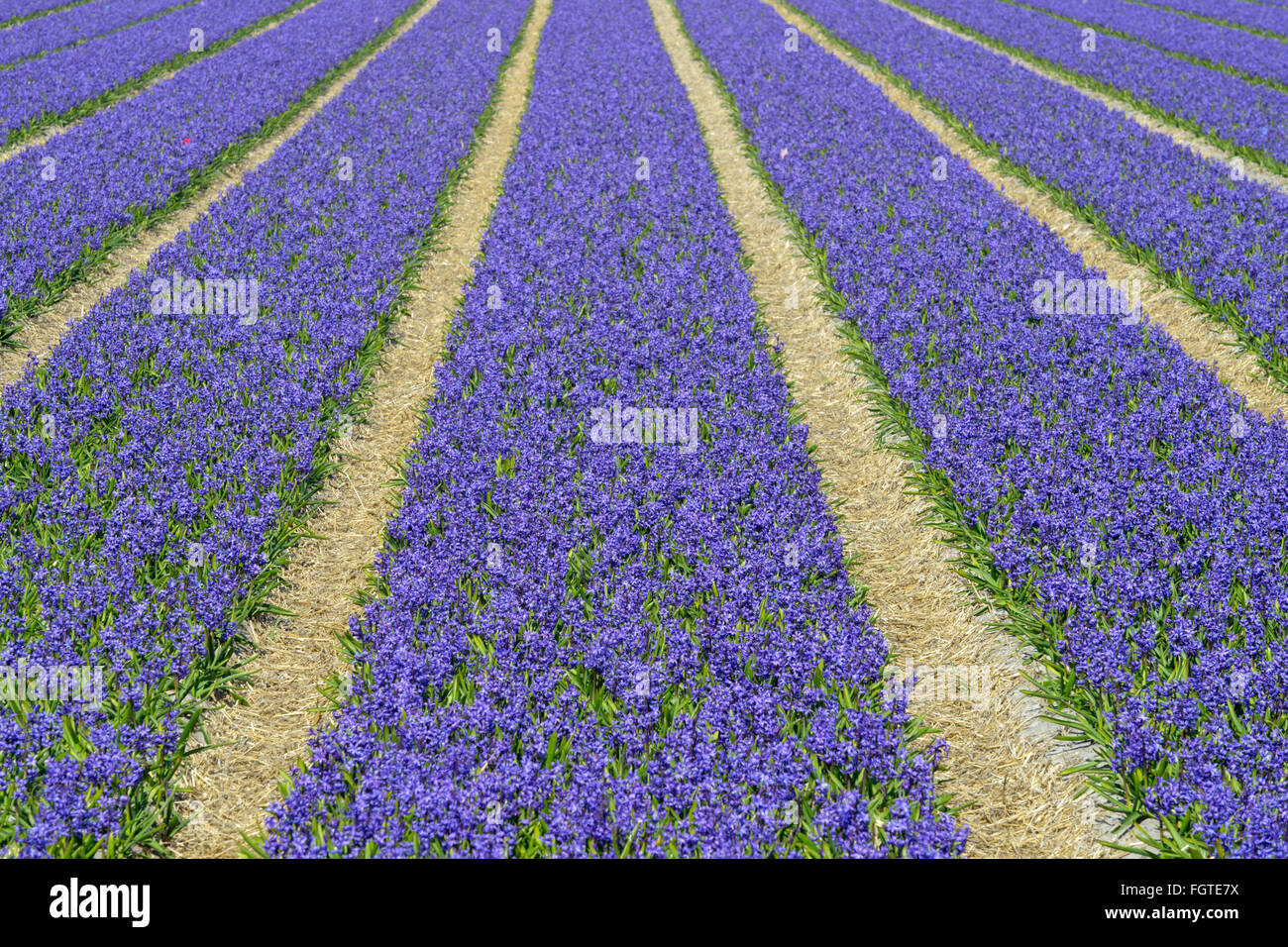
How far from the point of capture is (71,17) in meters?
29.3

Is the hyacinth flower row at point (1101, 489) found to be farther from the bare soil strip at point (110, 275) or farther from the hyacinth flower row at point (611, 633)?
the bare soil strip at point (110, 275)

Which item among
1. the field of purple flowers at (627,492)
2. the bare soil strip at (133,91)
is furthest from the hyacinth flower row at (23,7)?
the field of purple flowers at (627,492)

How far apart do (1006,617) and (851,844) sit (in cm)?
263

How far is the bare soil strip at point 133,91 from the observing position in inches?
677

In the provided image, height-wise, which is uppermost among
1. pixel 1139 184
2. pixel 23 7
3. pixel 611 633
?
pixel 23 7

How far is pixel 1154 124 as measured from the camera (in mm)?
20031

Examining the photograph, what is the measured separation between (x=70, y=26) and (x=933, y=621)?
3383cm

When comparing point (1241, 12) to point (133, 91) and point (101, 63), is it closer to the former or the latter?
point (133, 91)

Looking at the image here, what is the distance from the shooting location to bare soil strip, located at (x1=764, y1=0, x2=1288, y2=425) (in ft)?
31.6

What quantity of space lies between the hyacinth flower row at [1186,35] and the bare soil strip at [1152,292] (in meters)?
10.8

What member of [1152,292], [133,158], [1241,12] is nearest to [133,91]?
[133,158]

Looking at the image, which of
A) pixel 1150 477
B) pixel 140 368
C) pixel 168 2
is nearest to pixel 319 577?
pixel 140 368

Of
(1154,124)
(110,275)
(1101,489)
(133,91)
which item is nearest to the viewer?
(1101,489)

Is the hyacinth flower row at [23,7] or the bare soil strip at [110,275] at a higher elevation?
the hyacinth flower row at [23,7]
